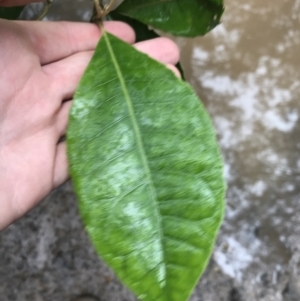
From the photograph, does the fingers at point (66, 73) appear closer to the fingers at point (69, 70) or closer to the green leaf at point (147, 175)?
the fingers at point (69, 70)

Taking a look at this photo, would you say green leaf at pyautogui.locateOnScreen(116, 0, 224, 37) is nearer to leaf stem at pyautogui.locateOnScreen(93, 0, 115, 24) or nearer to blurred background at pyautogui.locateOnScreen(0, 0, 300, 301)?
leaf stem at pyautogui.locateOnScreen(93, 0, 115, 24)

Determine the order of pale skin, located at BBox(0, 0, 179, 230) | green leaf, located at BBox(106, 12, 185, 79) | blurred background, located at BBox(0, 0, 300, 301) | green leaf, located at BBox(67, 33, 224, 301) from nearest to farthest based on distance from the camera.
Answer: green leaf, located at BBox(67, 33, 224, 301) → pale skin, located at BBox(0, 0, 179, 230) → green leaf, located at BBox(106, 12, 185, 79) → blurred background, located at BBox(0, 0, 300, 301)

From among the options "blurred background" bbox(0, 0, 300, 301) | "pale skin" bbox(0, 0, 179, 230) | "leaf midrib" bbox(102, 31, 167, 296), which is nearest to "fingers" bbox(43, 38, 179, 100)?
"pale skin" bbox(0, 0, 179, 230)

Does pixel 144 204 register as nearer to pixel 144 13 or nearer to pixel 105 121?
pixel 105 121

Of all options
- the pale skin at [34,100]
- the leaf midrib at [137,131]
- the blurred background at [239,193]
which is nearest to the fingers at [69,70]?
the pale skin at [34,100]

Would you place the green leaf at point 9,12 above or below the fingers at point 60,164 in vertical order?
above

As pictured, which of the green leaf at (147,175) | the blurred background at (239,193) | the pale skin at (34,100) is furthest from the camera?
the blurred background at (239,193)

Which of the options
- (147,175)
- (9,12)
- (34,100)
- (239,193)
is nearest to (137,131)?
(147,175)
